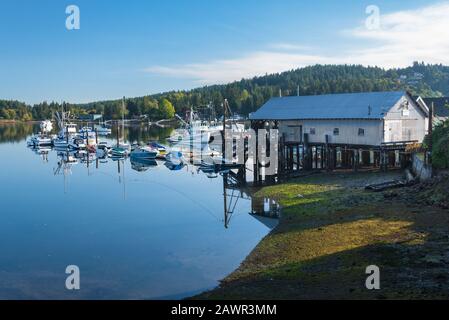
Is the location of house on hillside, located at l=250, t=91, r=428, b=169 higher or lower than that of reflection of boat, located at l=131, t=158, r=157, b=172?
higher

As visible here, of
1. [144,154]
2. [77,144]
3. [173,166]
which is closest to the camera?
[173,166]

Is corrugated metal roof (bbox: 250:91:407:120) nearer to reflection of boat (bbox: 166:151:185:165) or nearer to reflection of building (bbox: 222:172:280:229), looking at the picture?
reflection of building (bbox: 222:172:280:229)

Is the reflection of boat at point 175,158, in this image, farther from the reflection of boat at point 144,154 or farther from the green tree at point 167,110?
the green tree at point 167,110

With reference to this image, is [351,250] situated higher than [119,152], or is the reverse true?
[119,152]

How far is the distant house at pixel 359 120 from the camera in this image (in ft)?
136

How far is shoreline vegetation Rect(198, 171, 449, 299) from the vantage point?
15.4 m

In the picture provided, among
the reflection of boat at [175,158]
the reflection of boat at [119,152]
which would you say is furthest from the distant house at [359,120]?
the reflection of boat at [119,152]

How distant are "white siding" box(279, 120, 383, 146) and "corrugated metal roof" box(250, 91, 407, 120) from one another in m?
0.60

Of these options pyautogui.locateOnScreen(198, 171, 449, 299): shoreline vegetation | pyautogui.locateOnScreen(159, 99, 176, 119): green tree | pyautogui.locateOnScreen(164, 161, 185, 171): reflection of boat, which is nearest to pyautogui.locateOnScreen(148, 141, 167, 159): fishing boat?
pyautogui.locateOnScreen(164, 161, 185, 171): reflection of boat

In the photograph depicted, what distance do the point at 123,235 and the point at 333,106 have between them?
26607mm

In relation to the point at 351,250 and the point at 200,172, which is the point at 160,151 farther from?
the point at 351,250

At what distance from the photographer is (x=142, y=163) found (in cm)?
6794

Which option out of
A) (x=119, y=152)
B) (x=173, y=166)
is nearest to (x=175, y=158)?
(x=173, y=166)
